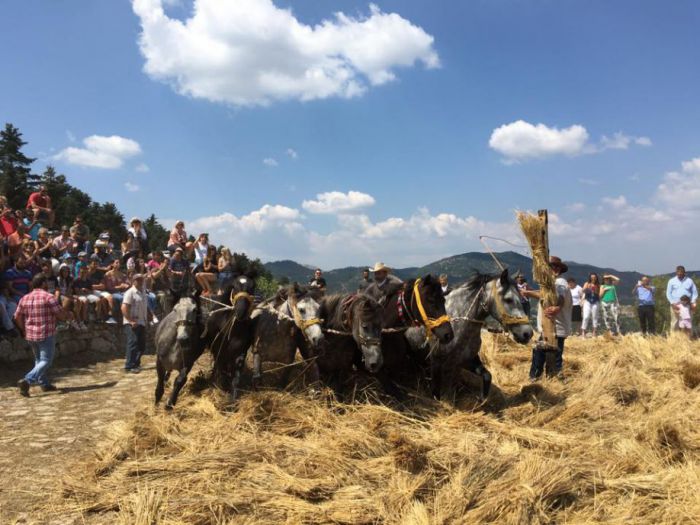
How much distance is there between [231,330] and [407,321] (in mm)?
2493

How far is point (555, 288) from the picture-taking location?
Result: 7.49 metres

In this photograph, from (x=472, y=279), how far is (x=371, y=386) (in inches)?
84.4

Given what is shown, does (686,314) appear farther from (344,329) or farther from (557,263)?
(344,329)

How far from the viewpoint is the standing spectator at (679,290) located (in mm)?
12449

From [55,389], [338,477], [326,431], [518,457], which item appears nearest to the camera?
[338,477]

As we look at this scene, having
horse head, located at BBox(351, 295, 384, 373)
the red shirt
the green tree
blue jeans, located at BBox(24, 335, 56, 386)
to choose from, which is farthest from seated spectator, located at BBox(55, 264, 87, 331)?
the green tree

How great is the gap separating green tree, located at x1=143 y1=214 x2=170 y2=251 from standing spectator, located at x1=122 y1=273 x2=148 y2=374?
32.0 m

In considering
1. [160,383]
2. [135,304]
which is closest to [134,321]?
[135,304]

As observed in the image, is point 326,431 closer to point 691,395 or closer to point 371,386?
point 371,386

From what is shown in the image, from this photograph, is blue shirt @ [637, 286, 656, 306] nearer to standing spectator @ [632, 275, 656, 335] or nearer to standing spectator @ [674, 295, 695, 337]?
standing spectator @ [632, 275, 656, 335]

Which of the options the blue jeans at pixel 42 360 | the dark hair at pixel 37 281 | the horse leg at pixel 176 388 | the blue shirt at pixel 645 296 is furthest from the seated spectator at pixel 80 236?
the blue shirt at pixel 645 296

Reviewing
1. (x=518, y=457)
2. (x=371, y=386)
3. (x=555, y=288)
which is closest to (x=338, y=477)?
(x=518, y=457)

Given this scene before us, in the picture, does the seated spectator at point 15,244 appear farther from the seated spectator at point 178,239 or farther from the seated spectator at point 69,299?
the seated spectator at point 178,239

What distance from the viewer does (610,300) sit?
1438 centimetres
